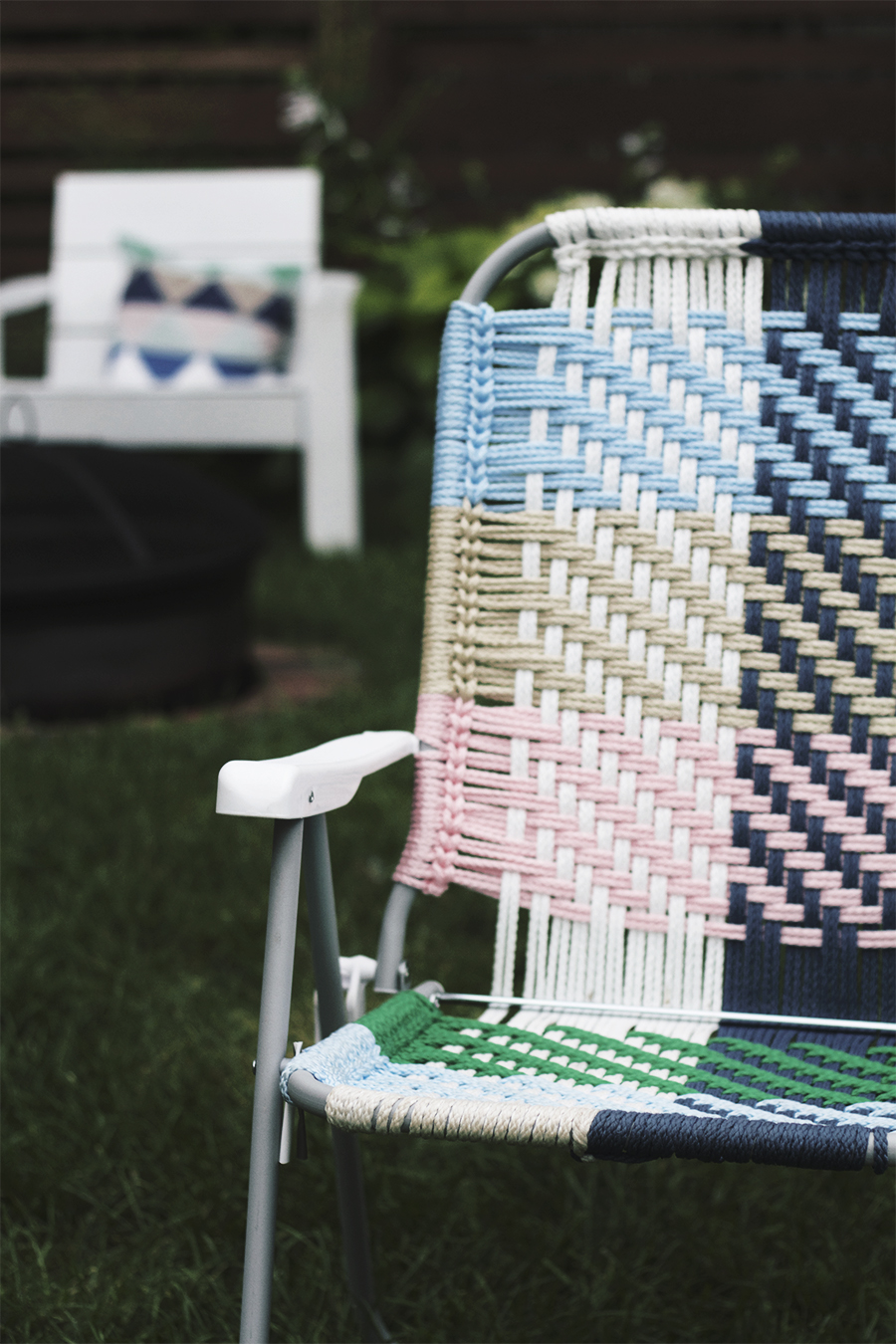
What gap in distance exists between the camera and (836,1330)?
48.3 inches

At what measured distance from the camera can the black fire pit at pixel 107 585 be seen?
9.12 feet

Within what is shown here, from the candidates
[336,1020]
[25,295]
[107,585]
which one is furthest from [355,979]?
[25,295]

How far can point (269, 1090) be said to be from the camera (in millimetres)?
939

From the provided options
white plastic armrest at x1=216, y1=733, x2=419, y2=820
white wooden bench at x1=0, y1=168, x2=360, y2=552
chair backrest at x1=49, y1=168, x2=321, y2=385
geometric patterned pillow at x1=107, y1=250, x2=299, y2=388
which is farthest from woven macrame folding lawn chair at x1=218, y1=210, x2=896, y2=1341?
chair backrest at x1=49, y1=168, x2=321, y2=385

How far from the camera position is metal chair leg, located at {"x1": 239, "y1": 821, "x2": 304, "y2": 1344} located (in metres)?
0.93

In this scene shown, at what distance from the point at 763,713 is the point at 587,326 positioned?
0.38m

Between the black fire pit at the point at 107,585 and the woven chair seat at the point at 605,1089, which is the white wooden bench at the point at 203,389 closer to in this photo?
the black fire pit at the point at 107,585

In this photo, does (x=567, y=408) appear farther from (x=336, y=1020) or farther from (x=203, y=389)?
(x=203, y=389)

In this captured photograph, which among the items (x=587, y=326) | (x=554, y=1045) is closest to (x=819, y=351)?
(x=587, y=326)

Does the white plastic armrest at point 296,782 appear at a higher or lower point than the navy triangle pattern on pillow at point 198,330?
lower

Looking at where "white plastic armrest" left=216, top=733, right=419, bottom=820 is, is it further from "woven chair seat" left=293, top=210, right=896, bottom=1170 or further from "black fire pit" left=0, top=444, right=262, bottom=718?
"black fire pit" left=0, top=444, right=262, bottom=718

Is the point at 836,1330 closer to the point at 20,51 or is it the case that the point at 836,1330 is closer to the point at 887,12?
the point at 887,12

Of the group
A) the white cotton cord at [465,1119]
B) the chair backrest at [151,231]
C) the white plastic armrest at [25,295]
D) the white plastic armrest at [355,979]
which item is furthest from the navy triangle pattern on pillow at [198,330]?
the white cotton cord at [465,1119]

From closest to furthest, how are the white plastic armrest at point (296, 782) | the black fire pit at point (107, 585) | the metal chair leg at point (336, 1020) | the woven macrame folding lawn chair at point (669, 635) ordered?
the white plastic armrest at point (296, 782), the metal chair leg at point (336, 1020), the woven macrame folding lawn chair at point (669, 635), the black fire pit at point (107, 585)
